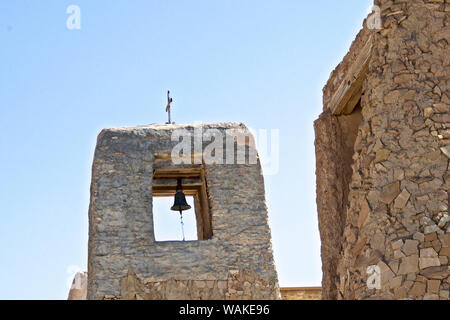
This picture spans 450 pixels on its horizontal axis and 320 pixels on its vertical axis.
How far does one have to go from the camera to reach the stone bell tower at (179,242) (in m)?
11.6

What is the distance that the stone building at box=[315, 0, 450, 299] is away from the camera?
23.1 feet

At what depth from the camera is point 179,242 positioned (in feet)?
39.2

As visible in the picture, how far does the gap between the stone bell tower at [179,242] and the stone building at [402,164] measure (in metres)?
3.97

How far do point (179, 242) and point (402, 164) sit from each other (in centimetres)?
506

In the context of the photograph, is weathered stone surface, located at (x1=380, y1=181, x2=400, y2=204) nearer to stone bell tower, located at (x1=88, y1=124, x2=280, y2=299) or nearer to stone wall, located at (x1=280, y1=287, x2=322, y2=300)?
stone bell tower, located at (x1=88, y1=124, x2=280, y2=299)

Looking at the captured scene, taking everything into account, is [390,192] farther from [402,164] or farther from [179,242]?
[179,242]

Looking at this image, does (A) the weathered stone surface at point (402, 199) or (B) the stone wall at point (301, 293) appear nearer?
(A) the weathered stone surface at point (402, 199)

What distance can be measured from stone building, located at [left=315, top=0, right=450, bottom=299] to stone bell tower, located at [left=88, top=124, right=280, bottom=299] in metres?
3.97

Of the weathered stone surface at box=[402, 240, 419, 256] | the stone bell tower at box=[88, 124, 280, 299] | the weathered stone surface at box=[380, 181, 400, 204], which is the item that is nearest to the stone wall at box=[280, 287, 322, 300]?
the stone bell tower at box=[88, 124, 280, 299]

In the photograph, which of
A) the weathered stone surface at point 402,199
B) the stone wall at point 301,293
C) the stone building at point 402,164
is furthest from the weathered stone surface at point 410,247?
the stone wall at point 301,293

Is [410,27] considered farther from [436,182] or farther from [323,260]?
[323,260]

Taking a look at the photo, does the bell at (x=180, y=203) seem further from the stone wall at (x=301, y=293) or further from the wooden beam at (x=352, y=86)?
the wooden beam at (x=352, y=86)
